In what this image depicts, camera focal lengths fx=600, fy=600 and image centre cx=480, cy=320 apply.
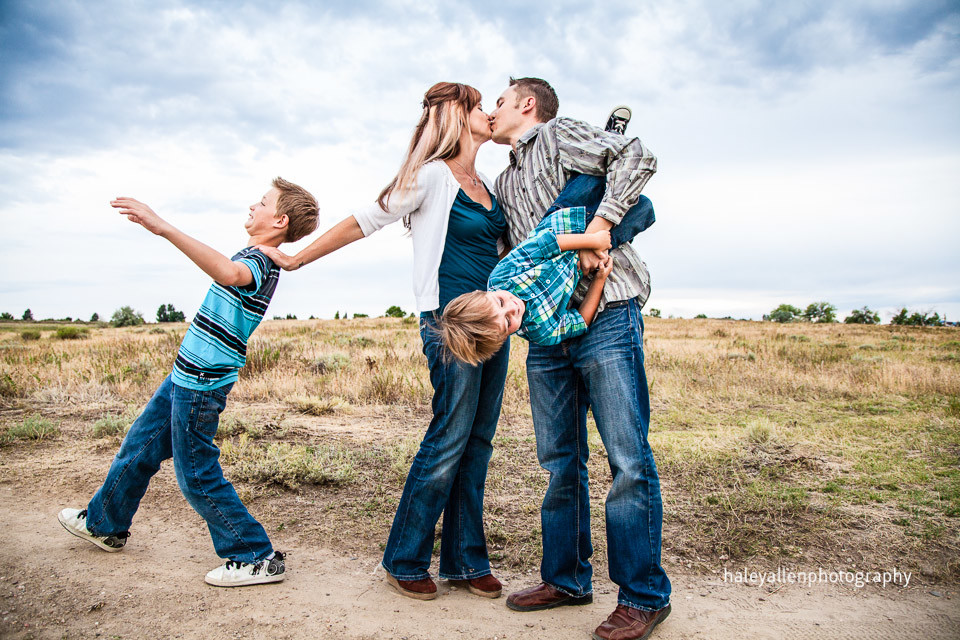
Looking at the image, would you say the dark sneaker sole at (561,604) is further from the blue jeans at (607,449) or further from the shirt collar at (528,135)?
the shirt collar at (528,135)

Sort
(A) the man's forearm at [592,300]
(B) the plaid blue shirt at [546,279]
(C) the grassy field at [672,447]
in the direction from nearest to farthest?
(B) the plaid blue shirt at [546,279]
(A) the man's forearm at [592,300]
(C) the grassy field at [672,447]

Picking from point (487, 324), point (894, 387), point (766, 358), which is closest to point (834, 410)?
point (894, 387)

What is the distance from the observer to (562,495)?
294 cm

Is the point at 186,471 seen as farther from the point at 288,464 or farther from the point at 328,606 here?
the point at 288,464

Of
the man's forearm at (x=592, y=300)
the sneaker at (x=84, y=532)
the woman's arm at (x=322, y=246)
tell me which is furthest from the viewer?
the sneaker at (x=84, y=532)

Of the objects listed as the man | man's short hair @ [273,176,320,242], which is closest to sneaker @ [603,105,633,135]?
the man

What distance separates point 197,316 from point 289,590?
4.93 feet

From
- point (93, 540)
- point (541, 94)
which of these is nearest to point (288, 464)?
point (93, 540)

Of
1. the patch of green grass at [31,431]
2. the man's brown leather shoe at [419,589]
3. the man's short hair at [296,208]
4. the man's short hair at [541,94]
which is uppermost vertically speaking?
the man's short hair at [541,94]

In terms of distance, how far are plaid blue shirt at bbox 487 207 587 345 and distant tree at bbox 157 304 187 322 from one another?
3308cm

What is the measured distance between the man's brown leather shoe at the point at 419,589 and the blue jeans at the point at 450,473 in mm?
36

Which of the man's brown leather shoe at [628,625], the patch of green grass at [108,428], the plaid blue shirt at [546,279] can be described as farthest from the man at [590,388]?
the patch of green grass at [108,428]

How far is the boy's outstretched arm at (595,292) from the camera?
2.69 meters

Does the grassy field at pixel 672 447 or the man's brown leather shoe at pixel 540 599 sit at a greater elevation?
the grassy field at pixel 672 447
